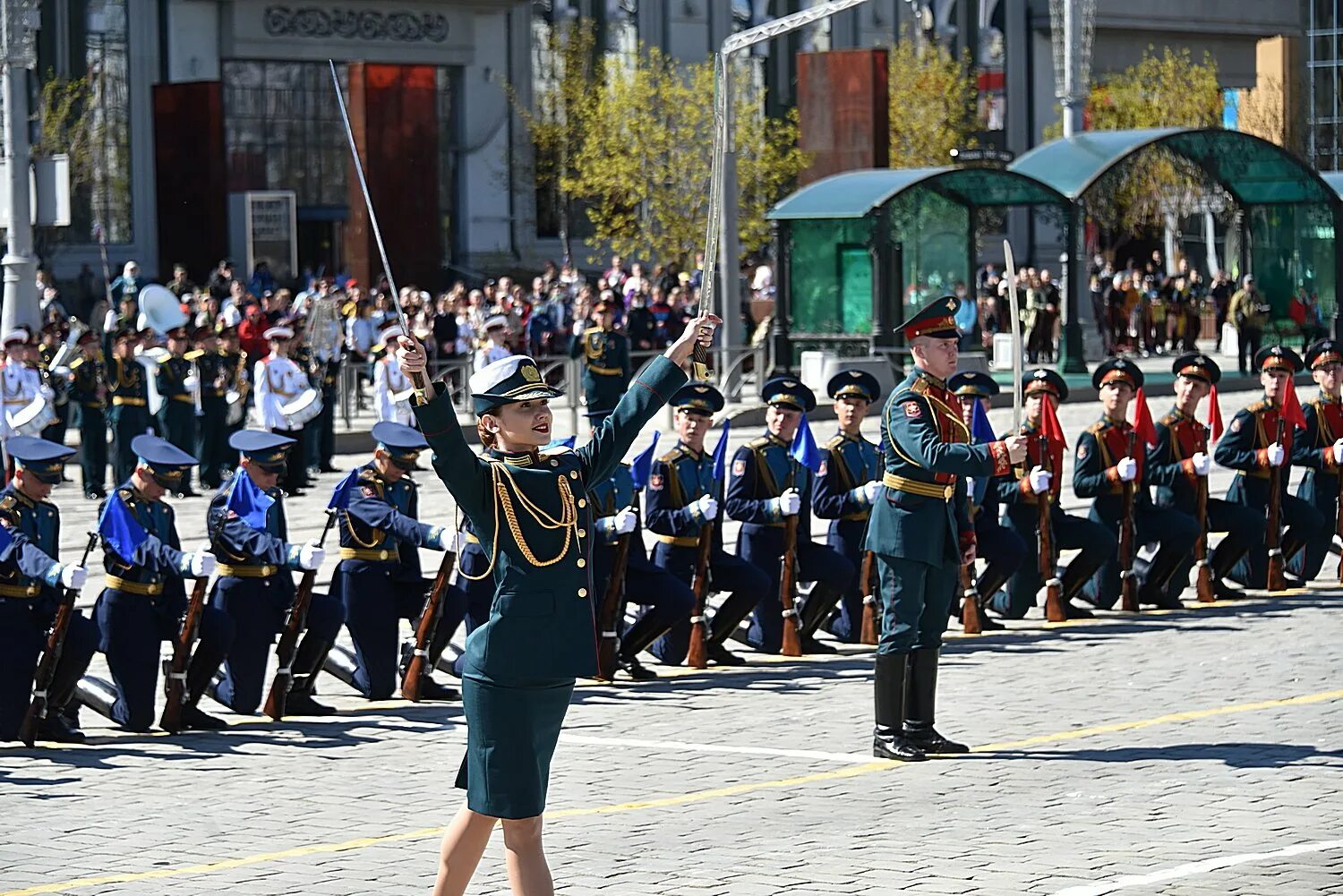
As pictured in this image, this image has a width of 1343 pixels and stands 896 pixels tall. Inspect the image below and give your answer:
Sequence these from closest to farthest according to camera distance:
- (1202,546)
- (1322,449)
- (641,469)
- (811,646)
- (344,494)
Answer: (344,494), (641,469), (811,646), (1202,546), (1322,449)

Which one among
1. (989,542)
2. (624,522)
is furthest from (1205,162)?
(624,522)

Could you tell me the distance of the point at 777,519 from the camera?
13.2m

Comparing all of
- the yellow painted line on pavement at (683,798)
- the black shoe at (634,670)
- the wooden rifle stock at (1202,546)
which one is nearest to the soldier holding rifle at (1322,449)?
the wooden rifle stock at (1202,546)

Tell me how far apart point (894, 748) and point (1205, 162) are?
79.0 ft

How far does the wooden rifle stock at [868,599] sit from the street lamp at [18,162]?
38.9 ft

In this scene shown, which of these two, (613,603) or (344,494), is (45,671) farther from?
(613,603)

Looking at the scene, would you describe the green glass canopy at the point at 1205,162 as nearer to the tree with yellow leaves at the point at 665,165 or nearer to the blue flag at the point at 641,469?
the tree with yellow leaves at the point at 665,165

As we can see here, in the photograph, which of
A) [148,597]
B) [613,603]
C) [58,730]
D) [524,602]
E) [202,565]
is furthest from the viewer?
[613,603]

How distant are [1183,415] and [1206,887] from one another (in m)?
7.47

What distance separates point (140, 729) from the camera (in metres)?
11.4

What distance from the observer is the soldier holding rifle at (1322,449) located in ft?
51.2

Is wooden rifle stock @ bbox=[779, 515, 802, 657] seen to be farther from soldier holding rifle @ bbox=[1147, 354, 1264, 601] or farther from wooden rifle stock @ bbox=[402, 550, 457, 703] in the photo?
soldier holding rifle @ bbox=[1147, 354, 1264, 601]

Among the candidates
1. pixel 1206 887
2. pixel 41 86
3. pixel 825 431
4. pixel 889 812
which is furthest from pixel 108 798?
pixel 41 86

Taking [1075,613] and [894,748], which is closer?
[894,748]
